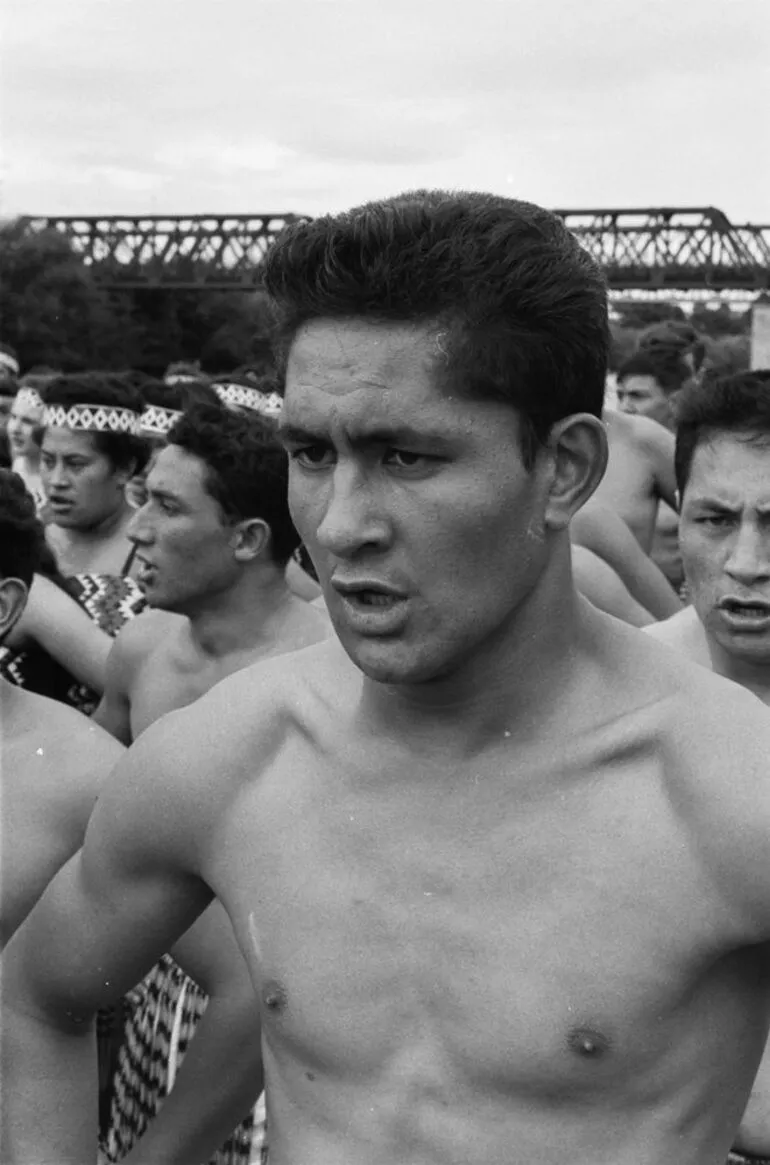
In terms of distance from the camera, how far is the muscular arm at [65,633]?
577 cm

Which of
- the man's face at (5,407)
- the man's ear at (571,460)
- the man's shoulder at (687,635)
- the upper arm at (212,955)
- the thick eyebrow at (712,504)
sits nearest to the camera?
the man's ear at (571,460)

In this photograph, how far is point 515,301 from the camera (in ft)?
7.18

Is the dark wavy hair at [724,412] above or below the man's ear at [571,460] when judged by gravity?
below

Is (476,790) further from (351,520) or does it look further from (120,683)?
(120,683)

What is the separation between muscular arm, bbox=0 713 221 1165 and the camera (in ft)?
8.14

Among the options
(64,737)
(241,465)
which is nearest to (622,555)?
(241,465)

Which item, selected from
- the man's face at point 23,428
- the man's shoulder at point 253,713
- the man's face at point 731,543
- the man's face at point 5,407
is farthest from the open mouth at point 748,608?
the man's face at point 5,407

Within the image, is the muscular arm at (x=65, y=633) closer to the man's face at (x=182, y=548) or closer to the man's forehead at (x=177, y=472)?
the man's face at (x=182, y=548)

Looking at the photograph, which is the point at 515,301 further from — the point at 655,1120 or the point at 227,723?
the point at 655,1120

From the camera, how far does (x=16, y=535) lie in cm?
400

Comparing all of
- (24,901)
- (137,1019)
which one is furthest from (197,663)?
(24,901)

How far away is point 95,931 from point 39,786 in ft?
3.56

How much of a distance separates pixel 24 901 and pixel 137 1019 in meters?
1.14

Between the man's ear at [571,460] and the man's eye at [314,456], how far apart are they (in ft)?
0.86
